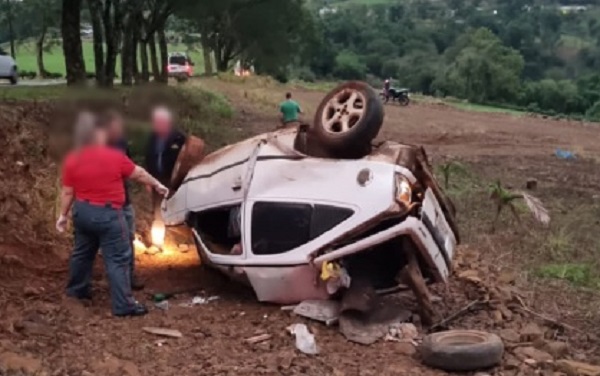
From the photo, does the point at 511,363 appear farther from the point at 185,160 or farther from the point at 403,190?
the point at 185,160

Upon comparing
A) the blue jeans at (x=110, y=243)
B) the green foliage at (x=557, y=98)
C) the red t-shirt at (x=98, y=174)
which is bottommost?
the green foliage at (x=557, y=98)

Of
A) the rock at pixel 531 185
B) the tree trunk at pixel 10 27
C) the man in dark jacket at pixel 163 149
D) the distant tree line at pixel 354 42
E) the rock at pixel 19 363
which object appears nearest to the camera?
the rock at pixel 19 363

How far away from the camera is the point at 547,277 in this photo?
36.6ft

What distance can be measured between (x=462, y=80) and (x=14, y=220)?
6747cm

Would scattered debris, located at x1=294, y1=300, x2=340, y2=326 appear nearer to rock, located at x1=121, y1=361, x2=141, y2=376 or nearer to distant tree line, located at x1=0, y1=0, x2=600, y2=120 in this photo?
rock, located at x1=121, y1=361, x2=141, y2=376

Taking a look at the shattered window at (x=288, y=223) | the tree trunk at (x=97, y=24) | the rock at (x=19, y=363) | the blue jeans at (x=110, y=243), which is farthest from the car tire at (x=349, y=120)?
the tree trunk at (x=97, y=24)

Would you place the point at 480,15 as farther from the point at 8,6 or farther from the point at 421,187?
the point at 421,187

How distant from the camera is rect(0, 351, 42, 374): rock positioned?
6.01 metres

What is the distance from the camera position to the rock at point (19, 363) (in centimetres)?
601

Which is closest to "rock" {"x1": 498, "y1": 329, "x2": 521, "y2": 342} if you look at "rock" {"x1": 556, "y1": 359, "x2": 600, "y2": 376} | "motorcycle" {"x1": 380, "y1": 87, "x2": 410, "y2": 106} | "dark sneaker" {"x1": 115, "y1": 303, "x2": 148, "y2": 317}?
"rock" {"x1": 556, "y1": 359, "x2": 600, "y2": 376}

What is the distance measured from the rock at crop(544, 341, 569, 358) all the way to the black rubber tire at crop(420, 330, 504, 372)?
0.67 metres

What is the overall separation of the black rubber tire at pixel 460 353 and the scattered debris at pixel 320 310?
0.86m

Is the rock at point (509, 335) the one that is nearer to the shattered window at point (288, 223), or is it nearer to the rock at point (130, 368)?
the shattered window at point (288, 223)

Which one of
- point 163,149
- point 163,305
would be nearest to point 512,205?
point 163,149
